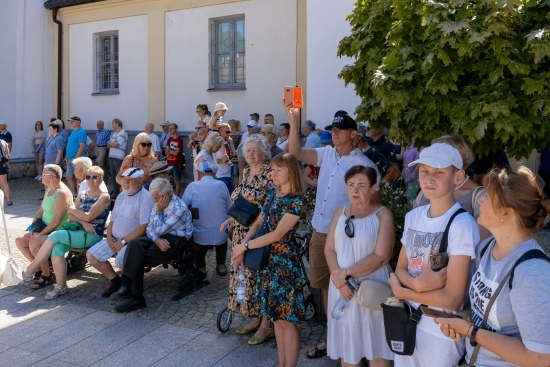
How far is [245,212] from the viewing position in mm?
4855

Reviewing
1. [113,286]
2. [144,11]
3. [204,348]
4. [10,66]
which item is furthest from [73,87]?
[204,348]

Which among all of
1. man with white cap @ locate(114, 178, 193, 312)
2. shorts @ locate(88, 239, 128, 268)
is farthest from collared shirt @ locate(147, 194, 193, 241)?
shorts @ locate(88, 239, 128, 268)

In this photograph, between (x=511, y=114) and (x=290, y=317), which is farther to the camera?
(x=290, y=317)

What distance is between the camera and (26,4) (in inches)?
718

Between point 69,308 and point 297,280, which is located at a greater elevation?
point 297,280

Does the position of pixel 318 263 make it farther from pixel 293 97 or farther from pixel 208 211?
pixel 208 211

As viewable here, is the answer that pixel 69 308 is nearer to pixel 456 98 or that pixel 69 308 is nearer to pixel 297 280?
pixel 297 280

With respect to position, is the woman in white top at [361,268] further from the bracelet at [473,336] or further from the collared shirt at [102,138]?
the collared shirt at [102,138]

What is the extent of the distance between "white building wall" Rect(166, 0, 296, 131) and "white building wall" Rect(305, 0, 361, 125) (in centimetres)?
195

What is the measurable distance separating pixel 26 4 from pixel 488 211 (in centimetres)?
1915

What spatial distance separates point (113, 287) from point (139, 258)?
775 mm

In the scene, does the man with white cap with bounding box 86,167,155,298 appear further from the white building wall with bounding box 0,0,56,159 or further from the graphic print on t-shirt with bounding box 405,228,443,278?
the white building wall with bounding box 0,0,56,159

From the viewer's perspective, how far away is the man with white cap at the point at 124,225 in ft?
20.6

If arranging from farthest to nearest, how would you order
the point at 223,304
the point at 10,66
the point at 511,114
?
the point at 10,66
the point at 223,304
the point at 511,114
